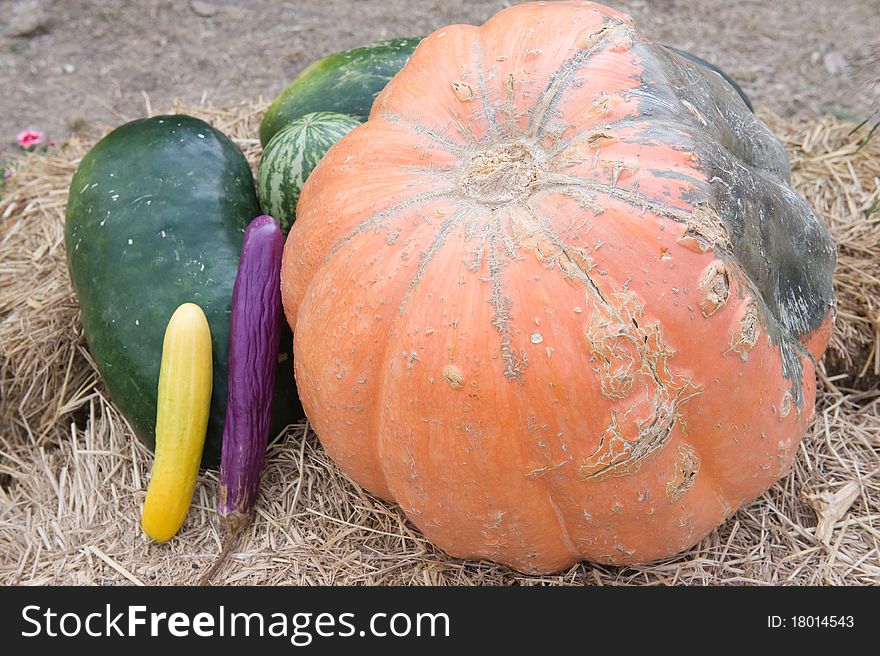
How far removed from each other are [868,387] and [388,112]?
1956mm

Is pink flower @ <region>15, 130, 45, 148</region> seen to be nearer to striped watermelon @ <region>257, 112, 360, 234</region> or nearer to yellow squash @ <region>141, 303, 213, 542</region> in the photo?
striped watermelon @ <region>257, 112, 360, 234</region>

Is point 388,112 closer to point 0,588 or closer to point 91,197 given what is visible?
point 91,197

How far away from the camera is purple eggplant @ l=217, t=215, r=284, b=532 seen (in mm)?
2408

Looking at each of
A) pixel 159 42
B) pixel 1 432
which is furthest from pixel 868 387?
pixel 159 42

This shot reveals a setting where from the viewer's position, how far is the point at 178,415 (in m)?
2.40

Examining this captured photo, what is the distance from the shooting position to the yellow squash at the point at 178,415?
94.1 inches

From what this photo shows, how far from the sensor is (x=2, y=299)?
320 centimetres

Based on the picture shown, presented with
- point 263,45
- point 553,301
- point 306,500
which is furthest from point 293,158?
point 263,45

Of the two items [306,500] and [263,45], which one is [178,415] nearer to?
[306,500]

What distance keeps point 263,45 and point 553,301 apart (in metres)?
4.52

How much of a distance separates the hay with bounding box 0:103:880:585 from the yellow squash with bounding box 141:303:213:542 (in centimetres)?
12

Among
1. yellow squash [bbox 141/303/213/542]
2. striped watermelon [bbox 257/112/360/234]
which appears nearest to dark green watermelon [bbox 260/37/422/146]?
striped watermelon [bbox 257/112/360/234]

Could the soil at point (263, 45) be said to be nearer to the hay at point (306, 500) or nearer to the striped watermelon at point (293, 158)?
the hay at point (306, 500)

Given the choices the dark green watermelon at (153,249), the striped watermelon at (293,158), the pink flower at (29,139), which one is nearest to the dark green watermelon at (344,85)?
the striped watermelon at (293,158)
